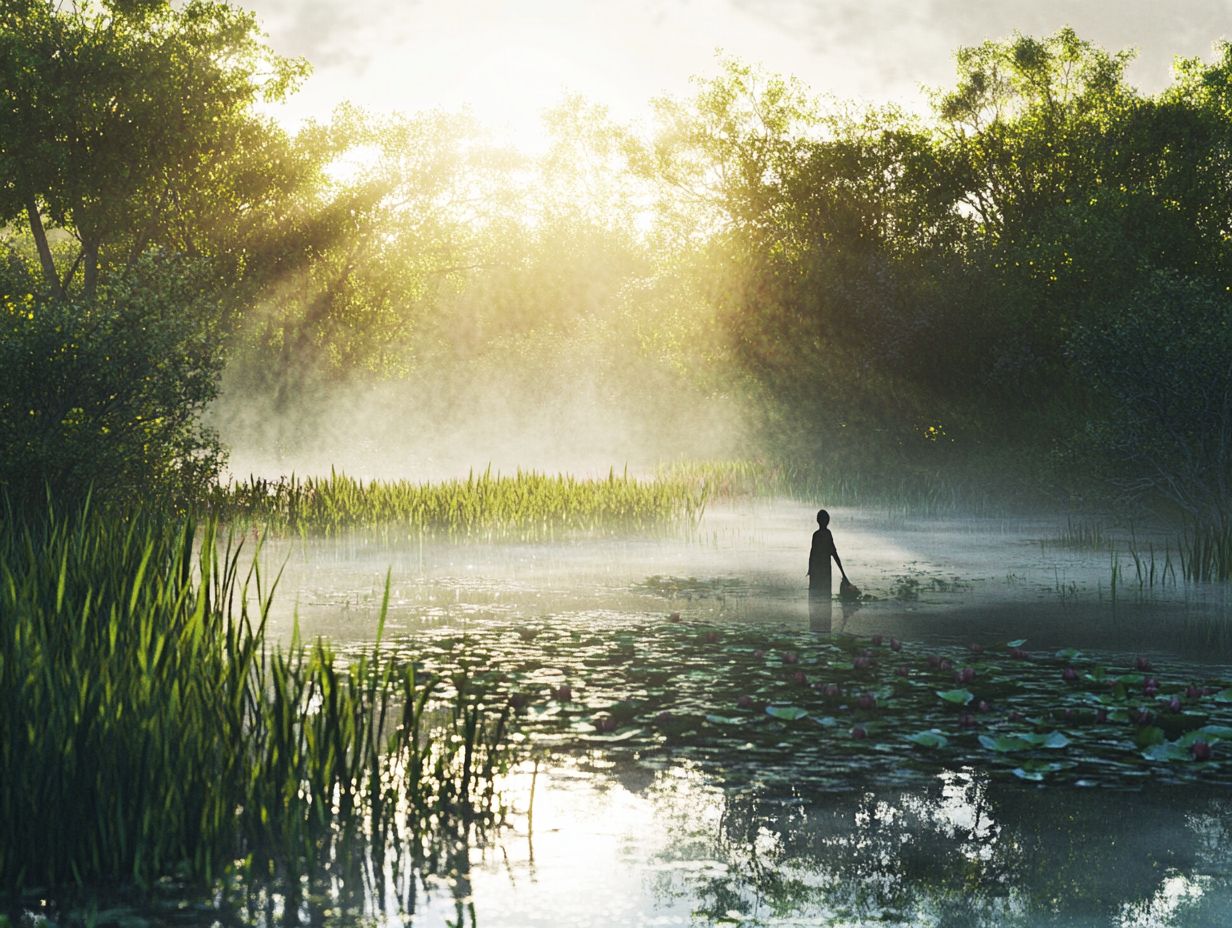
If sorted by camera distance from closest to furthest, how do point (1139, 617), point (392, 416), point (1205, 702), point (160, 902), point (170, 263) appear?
point (160, 902) < point (1205, 702) < point (1139, 617) < point (170, 263) < point (392, 416)

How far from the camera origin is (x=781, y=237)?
134 feet

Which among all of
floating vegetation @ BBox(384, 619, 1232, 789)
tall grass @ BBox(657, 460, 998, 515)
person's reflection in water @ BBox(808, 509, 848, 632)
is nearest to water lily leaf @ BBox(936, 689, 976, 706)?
floating vegetation @ BBox(384, 619, 1232, 789)

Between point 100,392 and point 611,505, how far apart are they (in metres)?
8.03

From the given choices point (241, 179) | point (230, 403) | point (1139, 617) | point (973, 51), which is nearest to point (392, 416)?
point (230, 403)

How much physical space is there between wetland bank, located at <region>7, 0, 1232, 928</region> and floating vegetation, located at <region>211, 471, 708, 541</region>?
78 mm

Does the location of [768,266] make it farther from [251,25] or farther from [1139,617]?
[1139,617]

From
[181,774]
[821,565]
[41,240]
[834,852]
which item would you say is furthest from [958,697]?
[41,240]

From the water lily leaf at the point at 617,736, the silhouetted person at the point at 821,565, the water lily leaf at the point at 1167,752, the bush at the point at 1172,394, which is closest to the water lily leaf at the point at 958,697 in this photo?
the water lily leaf at the point at 1167,752

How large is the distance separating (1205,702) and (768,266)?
97.7ft

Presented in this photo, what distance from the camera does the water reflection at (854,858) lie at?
5223mm

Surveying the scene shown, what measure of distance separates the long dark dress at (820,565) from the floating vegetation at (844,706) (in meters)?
1.93

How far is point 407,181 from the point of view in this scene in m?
43.8

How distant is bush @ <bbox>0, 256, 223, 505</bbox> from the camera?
15.4m

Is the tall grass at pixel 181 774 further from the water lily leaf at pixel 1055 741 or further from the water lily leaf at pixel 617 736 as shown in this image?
the water lily leaf at pixel 1055 741
